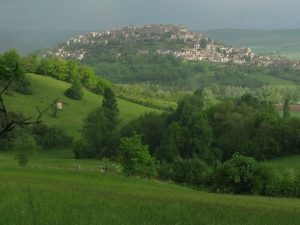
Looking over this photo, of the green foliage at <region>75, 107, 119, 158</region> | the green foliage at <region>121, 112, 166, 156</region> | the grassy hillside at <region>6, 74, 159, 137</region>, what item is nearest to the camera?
the green foliage at <region>75, 107, 119, 158</region>

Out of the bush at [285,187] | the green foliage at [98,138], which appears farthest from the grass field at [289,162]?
the green foliage at [98,138]

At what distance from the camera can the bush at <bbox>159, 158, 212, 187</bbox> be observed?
45.3 m

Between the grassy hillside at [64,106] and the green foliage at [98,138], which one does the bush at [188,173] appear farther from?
the grassy hillside at [64,106]

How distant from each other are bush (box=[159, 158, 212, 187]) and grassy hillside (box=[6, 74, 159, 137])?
44099 mm

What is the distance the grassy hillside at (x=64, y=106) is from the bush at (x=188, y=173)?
44.1m

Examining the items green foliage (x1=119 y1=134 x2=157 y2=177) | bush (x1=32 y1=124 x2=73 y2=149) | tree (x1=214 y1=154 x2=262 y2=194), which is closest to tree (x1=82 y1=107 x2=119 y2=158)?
bush (x1=32 y1=124 x2=73 y2=149)

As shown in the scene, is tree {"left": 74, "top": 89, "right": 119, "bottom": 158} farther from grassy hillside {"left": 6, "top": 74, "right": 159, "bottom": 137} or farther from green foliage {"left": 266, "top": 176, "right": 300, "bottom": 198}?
green foliage {"left": 266, "top": 176, "right": 300, "bottom": 198}

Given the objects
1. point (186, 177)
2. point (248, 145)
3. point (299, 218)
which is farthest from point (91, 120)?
point (299, 218)

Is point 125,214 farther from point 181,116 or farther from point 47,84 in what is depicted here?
point 47,84

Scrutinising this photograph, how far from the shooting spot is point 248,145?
79.2m

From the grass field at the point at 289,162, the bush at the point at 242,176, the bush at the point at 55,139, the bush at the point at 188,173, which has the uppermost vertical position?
the bush at the point at 242,176

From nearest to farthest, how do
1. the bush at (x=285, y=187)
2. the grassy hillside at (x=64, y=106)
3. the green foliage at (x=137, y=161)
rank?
the bush at (x=285, y=187) → the green foliage at (x=137, y=161) → the grassy hillside at (x=64, y=106)

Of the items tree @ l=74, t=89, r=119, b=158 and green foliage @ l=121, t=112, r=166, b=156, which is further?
green foliage @ l=121, t=112, r=166, b=156

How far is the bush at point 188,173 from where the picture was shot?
4528cm
